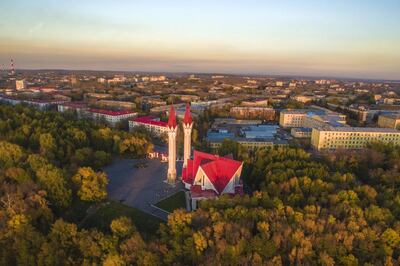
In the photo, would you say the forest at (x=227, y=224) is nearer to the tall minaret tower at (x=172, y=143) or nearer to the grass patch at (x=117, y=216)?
the grass patch at (x=117, y=216)

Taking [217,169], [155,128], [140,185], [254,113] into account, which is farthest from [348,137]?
[140,185]

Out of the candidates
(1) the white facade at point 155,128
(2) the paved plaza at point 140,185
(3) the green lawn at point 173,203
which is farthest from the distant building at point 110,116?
(3) the green lawn at point 173,203

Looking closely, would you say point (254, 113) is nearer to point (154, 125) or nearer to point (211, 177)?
point (154, 125)

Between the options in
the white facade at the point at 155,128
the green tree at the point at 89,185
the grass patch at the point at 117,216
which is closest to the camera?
the grass patch at the point at 117,216

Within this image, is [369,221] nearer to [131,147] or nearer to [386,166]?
[386,166]

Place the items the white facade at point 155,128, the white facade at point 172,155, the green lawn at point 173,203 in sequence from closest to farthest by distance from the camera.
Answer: the green lawn at point 173,203 < the white facade at point 172,155 < the white facade at point 155,128

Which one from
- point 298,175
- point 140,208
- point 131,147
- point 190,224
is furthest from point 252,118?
point 190,224

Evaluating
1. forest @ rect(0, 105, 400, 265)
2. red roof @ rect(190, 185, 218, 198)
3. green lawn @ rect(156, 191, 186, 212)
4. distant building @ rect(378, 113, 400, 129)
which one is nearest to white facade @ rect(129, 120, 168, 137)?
forest @ rect(0, 105, 400, 265)
